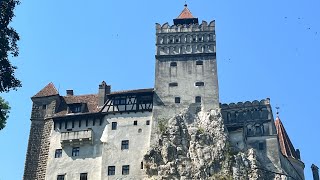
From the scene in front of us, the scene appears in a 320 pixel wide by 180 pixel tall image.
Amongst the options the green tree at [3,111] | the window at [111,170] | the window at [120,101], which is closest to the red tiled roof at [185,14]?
the window at [120,101]

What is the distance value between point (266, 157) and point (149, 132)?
1268cm

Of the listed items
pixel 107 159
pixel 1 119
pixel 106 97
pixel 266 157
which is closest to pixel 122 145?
pixel 107 159

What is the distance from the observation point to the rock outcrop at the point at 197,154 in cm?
5647

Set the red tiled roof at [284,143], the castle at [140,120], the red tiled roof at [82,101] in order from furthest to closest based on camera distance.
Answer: the red tiled roof at [284,143], the red tiled roof at [82,101], the castle at [140,120]

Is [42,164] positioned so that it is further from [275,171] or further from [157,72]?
[275,171]

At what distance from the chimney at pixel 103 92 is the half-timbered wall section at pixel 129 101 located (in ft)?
5.61

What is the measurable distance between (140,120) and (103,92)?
22.0ft

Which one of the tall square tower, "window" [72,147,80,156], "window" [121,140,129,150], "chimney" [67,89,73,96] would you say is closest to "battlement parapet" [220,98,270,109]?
the tall square tower

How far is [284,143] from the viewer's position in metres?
65.9

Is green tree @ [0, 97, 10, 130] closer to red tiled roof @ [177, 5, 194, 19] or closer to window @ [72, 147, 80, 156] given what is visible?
window @ [72, 147, 80, 156]

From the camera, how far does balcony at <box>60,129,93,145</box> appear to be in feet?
198

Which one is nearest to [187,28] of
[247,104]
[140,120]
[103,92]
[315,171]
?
[247,104]

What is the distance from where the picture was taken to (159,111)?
61.3 meters

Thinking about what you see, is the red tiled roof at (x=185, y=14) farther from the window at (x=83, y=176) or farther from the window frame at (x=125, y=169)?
the window at (x=83, y=176)
